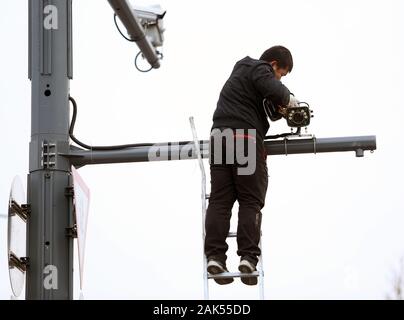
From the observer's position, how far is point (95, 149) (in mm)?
13148

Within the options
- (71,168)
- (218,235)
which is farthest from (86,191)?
(218,235)

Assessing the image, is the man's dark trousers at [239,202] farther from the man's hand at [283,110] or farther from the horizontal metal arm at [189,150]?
the man's hand at [283,110]

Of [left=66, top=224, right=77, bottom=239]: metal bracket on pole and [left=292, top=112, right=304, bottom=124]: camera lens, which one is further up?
[left=292, top=112, right=304, bottom=124]: camera lens

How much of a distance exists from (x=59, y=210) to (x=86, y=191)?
0.99ft

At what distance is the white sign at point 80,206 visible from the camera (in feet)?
41.1

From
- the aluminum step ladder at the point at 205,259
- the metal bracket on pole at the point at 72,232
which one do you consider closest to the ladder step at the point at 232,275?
the aluminum step ladder at the point at 205,259

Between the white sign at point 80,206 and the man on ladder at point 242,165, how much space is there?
1.10 meters

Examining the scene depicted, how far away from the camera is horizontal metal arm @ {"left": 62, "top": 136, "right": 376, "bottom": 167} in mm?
12852

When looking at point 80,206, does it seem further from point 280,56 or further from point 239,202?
point 280,56

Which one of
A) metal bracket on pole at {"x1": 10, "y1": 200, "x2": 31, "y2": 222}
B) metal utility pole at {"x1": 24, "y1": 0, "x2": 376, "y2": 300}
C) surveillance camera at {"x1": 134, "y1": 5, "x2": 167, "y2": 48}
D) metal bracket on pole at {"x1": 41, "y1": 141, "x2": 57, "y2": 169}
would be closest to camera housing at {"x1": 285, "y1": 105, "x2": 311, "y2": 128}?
metal utility pole at {"x1": 24, "y1": 0, "x2": 376, "y2": 300}

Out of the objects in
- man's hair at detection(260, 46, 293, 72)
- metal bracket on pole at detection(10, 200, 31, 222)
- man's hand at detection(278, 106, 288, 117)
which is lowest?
metal bracket on pole at detection(10, 200, 31, 222)

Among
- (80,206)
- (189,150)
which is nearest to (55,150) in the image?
(80,206)

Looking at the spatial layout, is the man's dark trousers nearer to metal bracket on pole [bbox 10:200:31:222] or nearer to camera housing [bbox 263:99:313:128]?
camera housing [bbox 263:99:313:128]

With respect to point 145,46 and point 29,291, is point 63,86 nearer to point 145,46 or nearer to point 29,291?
point 145,46
